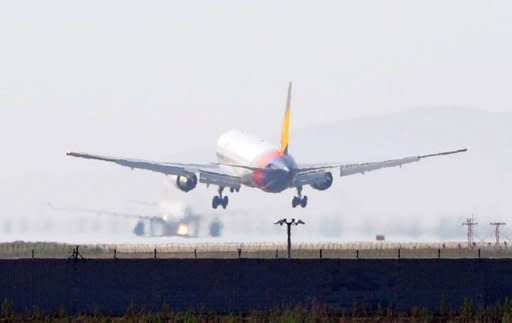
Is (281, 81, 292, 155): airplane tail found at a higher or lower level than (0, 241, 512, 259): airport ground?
higher

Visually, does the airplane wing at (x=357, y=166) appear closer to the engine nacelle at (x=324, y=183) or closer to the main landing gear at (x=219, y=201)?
the engine nacelle at (x=324, y=183)

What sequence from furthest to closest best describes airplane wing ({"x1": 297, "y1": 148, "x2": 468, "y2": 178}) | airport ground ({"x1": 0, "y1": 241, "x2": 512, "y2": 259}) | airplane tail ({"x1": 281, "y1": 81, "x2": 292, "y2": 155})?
airplane tail ({"x1": 281, "y1": 81, "x2": 292, "y2": 155})
airplane wing ({"x1": 297, "y1": 148, "x2": 468, "y2": 178})
airport ground ({"x1": 0, "y1": 241, "x2": 512, "y2": 259})

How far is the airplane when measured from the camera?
149m

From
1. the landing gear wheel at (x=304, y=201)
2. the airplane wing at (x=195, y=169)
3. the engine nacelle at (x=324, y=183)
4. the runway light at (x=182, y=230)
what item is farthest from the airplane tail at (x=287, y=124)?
the runway light at (x=182, y=230)

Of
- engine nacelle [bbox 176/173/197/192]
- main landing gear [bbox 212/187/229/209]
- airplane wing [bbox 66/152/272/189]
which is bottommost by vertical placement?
main landing gear [bbox 212/187/229/209]

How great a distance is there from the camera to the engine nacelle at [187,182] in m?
156

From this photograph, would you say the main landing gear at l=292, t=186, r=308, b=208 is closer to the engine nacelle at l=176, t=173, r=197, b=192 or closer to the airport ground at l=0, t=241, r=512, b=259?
the engine nacelle at l=176, t=173, r=197, b=192

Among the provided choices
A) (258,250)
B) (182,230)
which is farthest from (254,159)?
(258,250)

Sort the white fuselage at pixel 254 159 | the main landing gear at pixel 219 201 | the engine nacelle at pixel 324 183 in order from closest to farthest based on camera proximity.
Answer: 1. the white fuselage at pixel 254 159
2. the main landing gear at pixel 219 201
3. the engine nacelle at pixel 324 183

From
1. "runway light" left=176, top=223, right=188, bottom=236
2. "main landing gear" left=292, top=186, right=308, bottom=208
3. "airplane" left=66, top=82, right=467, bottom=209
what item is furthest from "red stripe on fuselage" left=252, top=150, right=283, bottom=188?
"runway light" left=176, top=223, right=188, bottom=236

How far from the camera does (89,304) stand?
77.2m

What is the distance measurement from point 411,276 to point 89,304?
1355 cm

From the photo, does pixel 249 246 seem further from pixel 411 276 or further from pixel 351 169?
pixel 411 276

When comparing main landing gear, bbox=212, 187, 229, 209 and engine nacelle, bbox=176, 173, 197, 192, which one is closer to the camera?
main landing gear, bbox=212, 187, 229, 209
